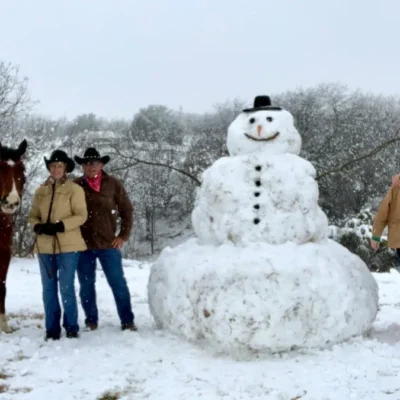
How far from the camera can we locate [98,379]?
4.18 metres

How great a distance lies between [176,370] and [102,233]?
5.88 ft

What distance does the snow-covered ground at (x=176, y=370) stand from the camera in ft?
12.6

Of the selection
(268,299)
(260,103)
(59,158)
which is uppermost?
(260,103)

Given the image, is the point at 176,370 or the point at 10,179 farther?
the point at 10,179

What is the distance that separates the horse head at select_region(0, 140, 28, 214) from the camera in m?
5.09

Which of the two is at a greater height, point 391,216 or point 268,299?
point 391,216

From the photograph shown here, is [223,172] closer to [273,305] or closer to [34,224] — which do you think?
[273,305]

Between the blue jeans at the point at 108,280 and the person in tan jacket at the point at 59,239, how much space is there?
411 millimetres

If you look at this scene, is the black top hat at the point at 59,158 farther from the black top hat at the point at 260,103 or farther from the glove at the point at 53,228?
the black top hat at the point at 260,103

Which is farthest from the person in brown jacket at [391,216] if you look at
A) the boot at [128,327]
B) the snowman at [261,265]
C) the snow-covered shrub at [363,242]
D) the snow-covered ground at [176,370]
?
the snow-covered shrub at [363,242]

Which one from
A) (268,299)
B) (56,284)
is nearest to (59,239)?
(56,284)

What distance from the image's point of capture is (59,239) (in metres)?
5.15

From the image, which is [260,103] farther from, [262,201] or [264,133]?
[262,201]

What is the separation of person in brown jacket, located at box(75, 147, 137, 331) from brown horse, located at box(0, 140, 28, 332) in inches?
24.7
